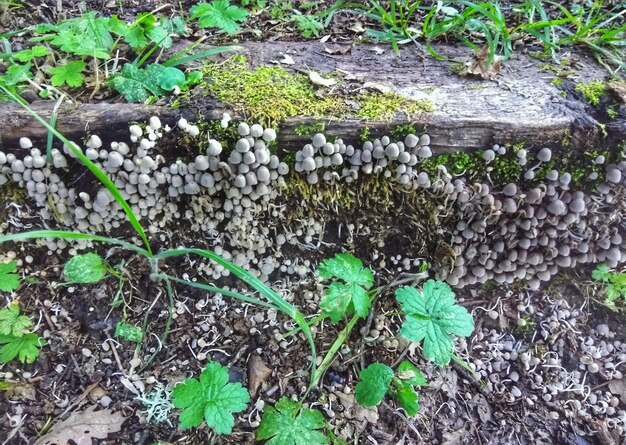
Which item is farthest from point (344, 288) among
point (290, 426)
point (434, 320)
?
point (290, 426)

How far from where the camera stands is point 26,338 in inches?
102

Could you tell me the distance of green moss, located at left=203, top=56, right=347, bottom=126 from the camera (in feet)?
8.52

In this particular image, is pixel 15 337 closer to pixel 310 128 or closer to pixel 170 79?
pixel 170 79

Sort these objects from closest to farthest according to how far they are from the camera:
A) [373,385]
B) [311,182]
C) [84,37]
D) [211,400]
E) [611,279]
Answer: [211,400]
[373,385]
[311,182]
[84,37]
[611,279]

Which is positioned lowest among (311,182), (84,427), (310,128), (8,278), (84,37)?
(84,427)

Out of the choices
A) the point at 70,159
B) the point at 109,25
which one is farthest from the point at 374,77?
the point at 70,159

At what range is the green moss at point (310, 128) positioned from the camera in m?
2.59

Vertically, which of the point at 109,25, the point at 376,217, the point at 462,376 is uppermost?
the point at 109,25

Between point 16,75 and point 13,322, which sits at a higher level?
point 16,75

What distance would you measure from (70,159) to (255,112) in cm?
97

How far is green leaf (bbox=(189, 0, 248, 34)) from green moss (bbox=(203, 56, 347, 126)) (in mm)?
198

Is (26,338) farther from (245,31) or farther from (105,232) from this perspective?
(245,31)

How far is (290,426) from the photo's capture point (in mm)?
2398

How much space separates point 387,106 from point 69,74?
1.68 meters
